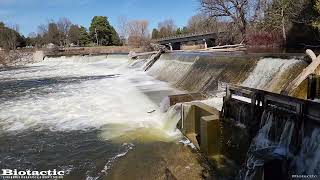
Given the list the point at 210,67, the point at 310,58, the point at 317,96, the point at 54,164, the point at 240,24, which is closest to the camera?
the point at 54,164

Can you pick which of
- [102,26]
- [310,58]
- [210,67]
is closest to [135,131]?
[310,58]

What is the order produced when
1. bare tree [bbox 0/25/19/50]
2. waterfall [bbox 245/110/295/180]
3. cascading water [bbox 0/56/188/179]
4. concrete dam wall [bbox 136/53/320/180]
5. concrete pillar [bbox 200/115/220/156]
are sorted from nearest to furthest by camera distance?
concrete dam wall [bbox 136/53/320/180]
waterfall [bbox 245/110/295/180]
concrete pillar [bbox 200/115/220/156]
cascading water [bbox 0/56/188/179]
bare tree [bbox 0/25/19/50]

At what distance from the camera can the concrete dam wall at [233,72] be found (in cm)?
1341

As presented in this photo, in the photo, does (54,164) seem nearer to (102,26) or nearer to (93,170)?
(93,170)

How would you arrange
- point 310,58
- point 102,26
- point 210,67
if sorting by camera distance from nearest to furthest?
point 310,58 < point 210,67 < point 102,26

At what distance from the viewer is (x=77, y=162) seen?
9.61 metres

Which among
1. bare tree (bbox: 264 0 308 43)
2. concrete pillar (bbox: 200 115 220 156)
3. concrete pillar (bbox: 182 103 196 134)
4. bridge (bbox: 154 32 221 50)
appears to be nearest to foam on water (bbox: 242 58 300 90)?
concrete pillar (bbox: 182 103 196 134)

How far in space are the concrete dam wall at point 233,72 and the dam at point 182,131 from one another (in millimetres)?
61

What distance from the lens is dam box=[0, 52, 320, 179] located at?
7621 mm

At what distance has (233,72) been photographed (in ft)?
54.9

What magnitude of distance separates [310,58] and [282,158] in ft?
24.4

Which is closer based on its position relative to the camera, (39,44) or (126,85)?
(126,85)

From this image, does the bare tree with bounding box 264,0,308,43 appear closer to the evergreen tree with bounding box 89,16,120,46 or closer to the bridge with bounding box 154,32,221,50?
the bridge with bounding box 154,32,221,50

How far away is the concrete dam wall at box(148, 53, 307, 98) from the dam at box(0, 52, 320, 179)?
0.20 ft
